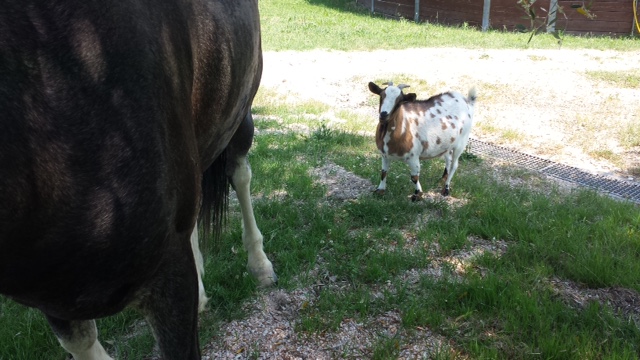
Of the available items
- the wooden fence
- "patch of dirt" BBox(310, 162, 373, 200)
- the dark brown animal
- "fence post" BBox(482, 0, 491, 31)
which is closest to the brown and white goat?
"patch of dirt" BBox(310, 162, 373, 200)

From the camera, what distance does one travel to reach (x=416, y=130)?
14.5 ft

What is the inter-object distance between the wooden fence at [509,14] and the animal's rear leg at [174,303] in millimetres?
11401

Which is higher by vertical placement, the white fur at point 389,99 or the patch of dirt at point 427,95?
the white fur at point 389,99

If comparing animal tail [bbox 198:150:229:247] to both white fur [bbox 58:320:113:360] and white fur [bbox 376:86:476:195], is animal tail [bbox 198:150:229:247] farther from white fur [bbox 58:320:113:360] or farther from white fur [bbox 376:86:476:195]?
white fur [bbox 376:86:476:195]

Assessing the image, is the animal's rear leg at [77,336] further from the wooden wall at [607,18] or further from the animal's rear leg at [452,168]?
the wooden wall at [607,18]

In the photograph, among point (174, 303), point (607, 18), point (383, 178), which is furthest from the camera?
point (607, 18)

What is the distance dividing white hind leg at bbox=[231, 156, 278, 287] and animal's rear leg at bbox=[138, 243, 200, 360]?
1467 mm

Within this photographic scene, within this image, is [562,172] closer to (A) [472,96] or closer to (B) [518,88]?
(A) [472,96]

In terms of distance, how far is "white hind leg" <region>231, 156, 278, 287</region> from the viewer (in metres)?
3.38

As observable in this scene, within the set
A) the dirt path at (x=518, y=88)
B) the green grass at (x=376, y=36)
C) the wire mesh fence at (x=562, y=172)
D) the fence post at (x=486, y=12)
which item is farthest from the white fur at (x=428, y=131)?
the fence post at (x=486, y=12)

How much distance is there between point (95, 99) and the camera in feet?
4.60

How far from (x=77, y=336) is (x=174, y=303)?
515 mm

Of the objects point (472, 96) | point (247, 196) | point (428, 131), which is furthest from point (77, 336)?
point (472, 96)

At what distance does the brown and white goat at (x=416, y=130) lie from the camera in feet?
14.1
